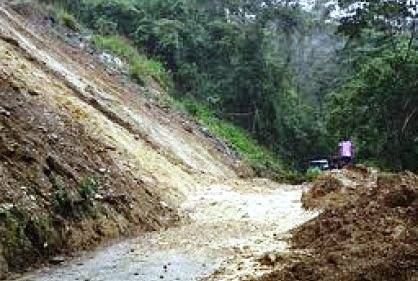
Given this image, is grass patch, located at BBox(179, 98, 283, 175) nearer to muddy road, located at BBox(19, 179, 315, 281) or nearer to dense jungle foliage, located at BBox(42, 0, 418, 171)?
dense jungle foliage, located at BBox(42, 0, 418, 171)

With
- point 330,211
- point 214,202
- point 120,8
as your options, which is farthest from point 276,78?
point 330,211

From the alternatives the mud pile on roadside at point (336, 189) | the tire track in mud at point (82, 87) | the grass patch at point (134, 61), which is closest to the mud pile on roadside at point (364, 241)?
the mud pile on roadside at point (336, 189)

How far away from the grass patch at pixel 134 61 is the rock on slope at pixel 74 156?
331 cm

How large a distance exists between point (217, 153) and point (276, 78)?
13.6m

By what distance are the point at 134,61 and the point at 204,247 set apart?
57.3ft

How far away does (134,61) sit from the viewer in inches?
1062

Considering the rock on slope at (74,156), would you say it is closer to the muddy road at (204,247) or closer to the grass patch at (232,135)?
the muddy road at (204,247)

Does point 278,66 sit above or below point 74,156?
above

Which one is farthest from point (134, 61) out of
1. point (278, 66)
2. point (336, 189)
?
point (336, 189)

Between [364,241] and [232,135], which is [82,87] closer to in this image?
[364,241]

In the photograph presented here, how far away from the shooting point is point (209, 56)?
1405 inches

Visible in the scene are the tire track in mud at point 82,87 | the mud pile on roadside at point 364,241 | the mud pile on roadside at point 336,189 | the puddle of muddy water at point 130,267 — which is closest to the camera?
the mud pile on roadside at point 364,241

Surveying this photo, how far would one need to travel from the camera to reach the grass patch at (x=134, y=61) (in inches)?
1003

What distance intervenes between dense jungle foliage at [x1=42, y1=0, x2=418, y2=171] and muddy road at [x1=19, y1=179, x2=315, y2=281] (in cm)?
848
